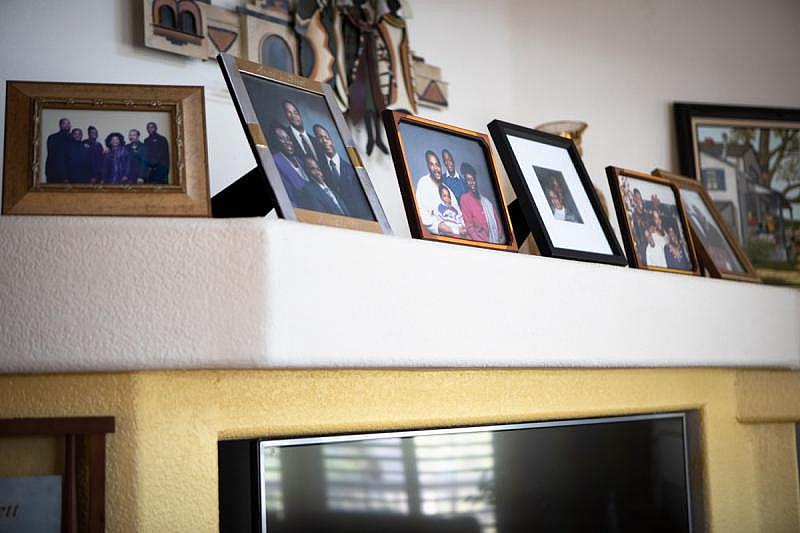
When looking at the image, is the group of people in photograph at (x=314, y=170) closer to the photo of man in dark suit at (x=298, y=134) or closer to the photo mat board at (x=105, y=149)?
the photo of man in dark suit at (x=298, y=134)

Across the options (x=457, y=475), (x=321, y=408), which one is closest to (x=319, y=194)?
A: (x=321, y=408)

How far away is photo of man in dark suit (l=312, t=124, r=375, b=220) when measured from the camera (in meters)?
1.67

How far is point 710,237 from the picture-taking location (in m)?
2.58

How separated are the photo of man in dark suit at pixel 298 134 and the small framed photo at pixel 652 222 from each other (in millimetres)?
942

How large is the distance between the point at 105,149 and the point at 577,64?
6.49 feet

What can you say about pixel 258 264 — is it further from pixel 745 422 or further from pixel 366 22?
pixel 745 422

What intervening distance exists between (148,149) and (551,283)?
2.94 feet

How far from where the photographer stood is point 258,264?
140cm

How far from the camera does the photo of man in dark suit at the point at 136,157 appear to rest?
58.2 inches

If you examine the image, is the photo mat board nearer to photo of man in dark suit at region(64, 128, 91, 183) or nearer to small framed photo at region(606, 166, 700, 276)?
photo of man in dark suit at region(64, 128, 91, 183)

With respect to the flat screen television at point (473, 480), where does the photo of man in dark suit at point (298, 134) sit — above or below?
above

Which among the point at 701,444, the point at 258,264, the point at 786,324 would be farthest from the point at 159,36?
the point at 786,324

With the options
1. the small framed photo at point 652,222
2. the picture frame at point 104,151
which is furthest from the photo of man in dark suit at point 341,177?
the small framed photo at point 652,222

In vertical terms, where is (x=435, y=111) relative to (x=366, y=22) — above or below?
below
